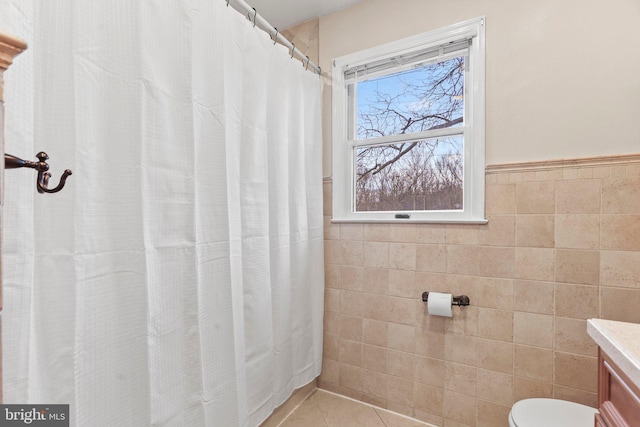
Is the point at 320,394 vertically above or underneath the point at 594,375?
underneath

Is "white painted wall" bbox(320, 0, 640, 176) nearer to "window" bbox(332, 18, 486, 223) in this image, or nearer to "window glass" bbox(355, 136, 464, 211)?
"window" bbox(332, 18, 486, 223)

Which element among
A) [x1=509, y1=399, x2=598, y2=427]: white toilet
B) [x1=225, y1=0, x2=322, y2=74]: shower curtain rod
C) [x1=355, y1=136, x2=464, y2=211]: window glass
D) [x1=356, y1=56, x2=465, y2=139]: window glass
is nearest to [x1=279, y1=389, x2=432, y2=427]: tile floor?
→ [x1=509, y1=399, x2=598, y2=427]: white toilet

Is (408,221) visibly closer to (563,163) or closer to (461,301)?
(461,301)

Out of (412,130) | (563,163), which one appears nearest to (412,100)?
(412,130)

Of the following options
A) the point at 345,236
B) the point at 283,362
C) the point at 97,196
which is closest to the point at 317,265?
the point at 345,236

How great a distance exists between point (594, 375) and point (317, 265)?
1.41 meters

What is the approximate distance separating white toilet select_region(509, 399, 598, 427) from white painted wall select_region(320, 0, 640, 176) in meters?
1.07

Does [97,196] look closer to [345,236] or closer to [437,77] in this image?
[345,236]

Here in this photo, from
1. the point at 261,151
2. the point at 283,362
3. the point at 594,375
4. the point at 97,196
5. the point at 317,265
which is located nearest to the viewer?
the point at 97,196

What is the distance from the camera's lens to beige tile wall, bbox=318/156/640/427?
1.35 metres

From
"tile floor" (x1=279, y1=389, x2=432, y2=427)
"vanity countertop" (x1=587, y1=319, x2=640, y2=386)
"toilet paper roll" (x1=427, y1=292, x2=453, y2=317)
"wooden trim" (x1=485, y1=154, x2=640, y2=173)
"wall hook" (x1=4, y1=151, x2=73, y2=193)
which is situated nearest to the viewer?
"wall hook" (x1=4, y1=151, x2=73, y2=193)

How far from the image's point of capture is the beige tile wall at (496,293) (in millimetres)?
1346

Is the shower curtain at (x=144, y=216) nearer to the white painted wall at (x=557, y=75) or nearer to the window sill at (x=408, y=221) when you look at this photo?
the window sill at (x=408, y=221)

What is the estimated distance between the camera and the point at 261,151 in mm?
1467
